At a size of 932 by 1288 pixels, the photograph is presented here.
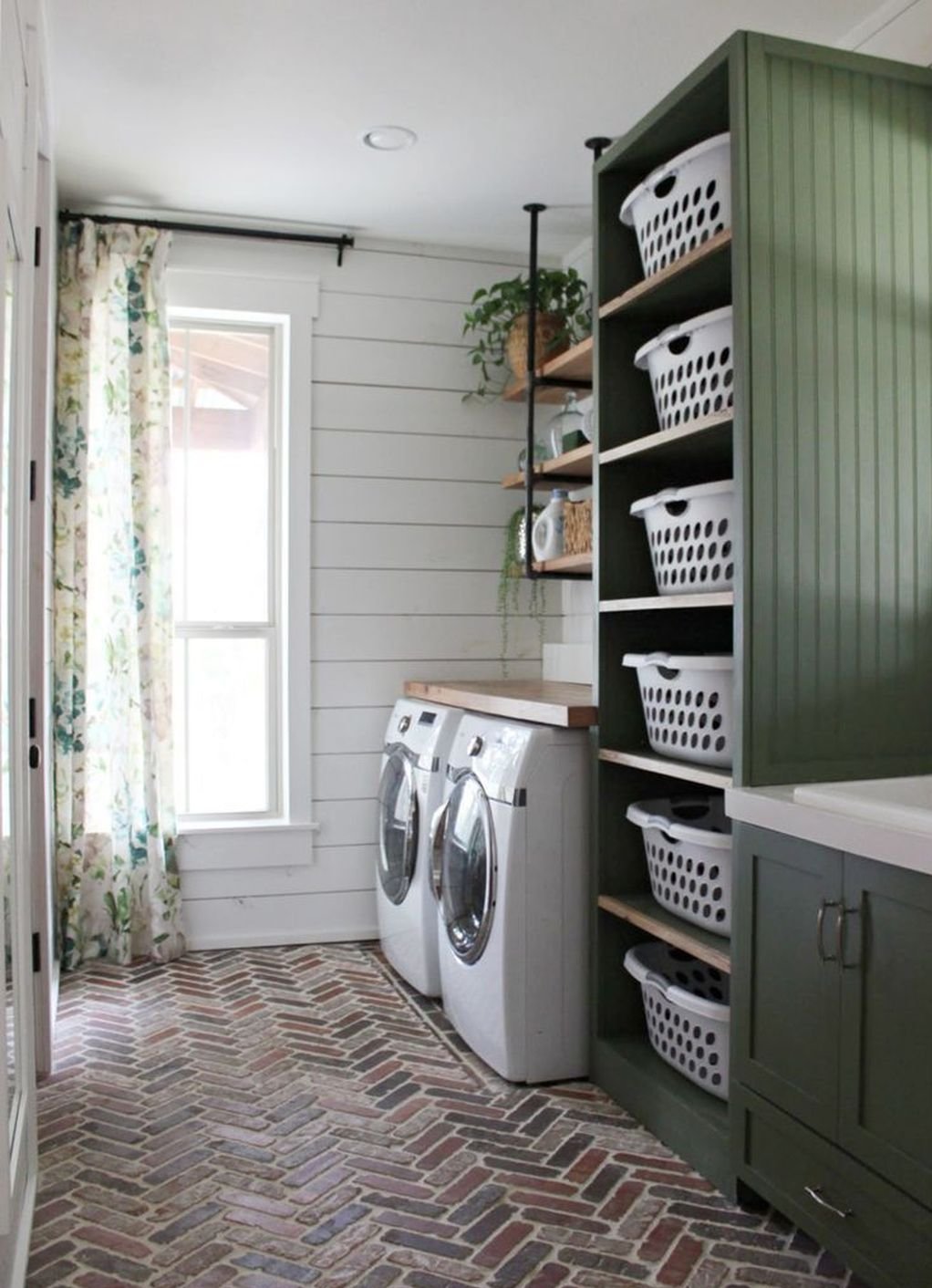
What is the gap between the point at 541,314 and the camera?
3736 millimetres

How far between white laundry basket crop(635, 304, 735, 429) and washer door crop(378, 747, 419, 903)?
1534 millimetres

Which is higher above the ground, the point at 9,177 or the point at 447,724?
the point at 9,177

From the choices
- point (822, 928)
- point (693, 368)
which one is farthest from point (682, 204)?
point (822, 928)

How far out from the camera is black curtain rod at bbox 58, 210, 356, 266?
371 cm

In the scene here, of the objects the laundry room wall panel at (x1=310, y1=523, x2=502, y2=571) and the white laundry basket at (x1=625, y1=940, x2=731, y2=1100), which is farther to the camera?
the laundry room wall panel at (x1=310, y1=523, x2=502, y2=571)

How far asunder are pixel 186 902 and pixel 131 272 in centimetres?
226

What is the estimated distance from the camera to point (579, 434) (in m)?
3.47

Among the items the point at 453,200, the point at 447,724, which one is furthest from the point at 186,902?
the point at 453,200

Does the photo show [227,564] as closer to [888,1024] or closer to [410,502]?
[410,502]

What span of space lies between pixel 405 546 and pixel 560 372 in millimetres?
892

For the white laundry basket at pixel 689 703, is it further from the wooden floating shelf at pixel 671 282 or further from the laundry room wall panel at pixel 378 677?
the laundry room wall panel at pixel 378 677

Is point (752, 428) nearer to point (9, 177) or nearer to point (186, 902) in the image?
point (9, 177)

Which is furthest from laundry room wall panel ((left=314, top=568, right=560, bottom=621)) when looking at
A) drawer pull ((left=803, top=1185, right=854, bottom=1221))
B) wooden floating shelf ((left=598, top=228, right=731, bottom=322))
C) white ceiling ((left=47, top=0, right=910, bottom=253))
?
drawer pull ((left=803, top=1185, right=854, bottom=1221))

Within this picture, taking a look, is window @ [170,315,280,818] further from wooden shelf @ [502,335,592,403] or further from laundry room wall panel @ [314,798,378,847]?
wooden shelf @ [502,335,592,403]
